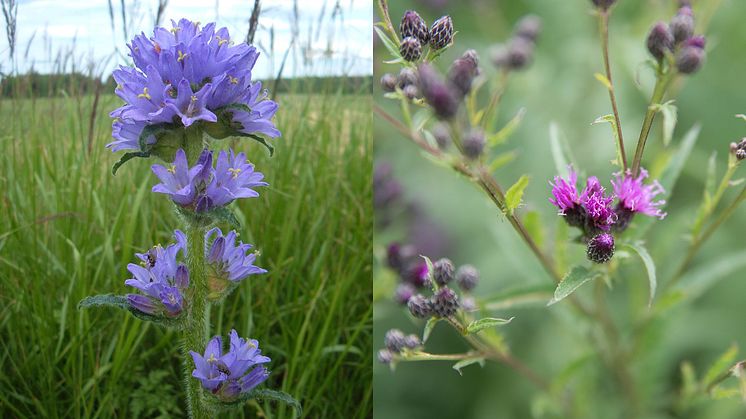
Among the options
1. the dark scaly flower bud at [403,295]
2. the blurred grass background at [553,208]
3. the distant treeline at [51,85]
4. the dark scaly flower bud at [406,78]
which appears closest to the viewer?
the dark scaly flower bud at [406,78]

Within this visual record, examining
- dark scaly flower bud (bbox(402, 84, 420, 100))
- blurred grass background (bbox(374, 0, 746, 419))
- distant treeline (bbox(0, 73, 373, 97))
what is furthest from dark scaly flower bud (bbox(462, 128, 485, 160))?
distant treeline (bbox(0, 73, 373, 97))

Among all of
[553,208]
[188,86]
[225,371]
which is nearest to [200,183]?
[188,86]

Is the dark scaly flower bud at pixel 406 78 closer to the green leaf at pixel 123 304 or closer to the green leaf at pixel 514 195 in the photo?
the green leaf at pixel 514 195

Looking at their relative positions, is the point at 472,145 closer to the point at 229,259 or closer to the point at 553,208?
the point at 229,259

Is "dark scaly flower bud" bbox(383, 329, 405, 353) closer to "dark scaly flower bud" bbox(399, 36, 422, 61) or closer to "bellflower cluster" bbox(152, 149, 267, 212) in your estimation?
"bellflower cluster" bbox(152, 149, 267, 212)

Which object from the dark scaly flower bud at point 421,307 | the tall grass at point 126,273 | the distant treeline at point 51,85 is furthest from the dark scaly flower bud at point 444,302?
the distant treeline at point 51,85

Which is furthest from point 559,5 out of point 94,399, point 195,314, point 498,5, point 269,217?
point 94,399
